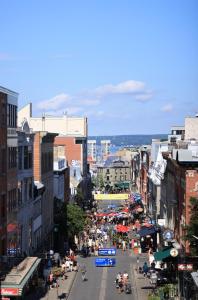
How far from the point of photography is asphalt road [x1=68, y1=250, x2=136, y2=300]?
65500 mm

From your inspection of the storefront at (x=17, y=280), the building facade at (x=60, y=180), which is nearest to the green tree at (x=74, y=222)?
the building facade at (x=60, y=180)

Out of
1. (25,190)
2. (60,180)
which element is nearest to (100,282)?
(25,190)

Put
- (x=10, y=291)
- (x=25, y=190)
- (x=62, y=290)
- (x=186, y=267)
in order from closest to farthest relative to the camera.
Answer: (x=10, y=291), (x=186, y=267), (x=62, y=290), (x=25, y=190)

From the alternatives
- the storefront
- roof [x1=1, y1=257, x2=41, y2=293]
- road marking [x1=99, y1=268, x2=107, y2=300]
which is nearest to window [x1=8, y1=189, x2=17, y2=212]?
roof [x1=1, y1=257, x2=41, y2=293]

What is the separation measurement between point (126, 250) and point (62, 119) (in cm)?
9920

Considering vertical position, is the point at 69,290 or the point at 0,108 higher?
the point at 0,108

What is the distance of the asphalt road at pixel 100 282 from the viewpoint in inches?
2579

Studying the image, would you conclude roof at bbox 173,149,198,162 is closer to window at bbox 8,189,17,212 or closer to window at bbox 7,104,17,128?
window at bbox 7,104,17,128

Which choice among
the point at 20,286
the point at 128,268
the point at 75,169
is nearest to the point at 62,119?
the point at 75,169

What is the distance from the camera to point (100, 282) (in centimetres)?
7362

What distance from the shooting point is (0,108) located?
61.3m

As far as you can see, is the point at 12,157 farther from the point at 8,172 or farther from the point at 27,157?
the point at 27,157

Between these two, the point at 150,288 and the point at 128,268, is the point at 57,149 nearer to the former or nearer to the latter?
the point at 128,268

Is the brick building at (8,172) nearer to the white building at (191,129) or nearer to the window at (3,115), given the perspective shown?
the window at (3,115)
